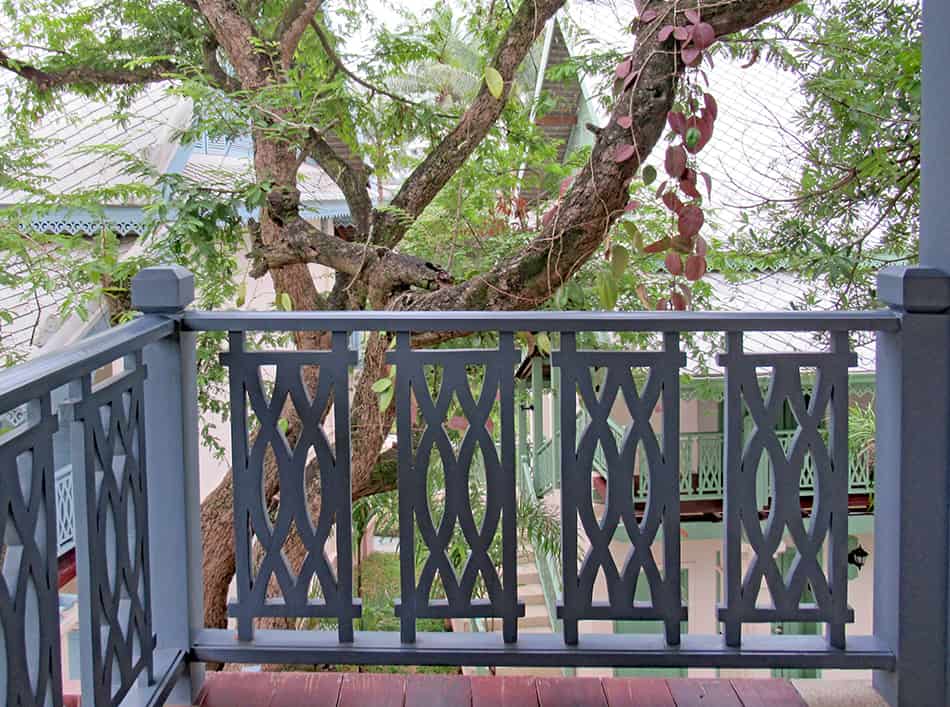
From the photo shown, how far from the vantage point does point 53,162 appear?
6.34 meters

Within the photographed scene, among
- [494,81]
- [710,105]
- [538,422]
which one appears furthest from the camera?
[538,422]

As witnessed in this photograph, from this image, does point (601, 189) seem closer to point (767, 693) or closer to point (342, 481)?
point (342, 481)

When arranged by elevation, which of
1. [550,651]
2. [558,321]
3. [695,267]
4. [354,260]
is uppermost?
[354,260]

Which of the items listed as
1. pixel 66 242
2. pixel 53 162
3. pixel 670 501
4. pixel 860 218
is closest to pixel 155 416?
pixel 670 501

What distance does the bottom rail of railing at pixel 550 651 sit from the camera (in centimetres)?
197

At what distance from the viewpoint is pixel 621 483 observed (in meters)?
2.01

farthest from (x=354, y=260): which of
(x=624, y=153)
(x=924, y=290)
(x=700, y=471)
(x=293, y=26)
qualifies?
(x=700, y=471)

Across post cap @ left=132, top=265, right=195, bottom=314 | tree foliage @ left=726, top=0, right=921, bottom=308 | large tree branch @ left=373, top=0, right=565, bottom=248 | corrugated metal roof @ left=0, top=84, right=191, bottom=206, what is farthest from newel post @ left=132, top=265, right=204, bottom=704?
corrugated metal roof @ left=0, top=84, right=191, bottom=206

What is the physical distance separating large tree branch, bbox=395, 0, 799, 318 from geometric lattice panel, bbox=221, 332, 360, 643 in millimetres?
1422

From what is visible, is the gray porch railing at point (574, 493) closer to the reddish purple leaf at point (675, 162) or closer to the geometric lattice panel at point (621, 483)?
the geometric lattice panel at point (621, 483)

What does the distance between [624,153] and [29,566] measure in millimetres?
2126

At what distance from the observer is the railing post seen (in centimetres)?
188

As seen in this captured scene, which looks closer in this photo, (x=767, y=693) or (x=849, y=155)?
(x=767, y=693)

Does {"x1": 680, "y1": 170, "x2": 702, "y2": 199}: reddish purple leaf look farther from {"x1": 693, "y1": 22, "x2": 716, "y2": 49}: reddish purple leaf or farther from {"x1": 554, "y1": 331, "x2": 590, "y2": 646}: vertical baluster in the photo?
{"x1": 554, "y1": 331, "x2": 590, "y2": 646}: vertical baluster
